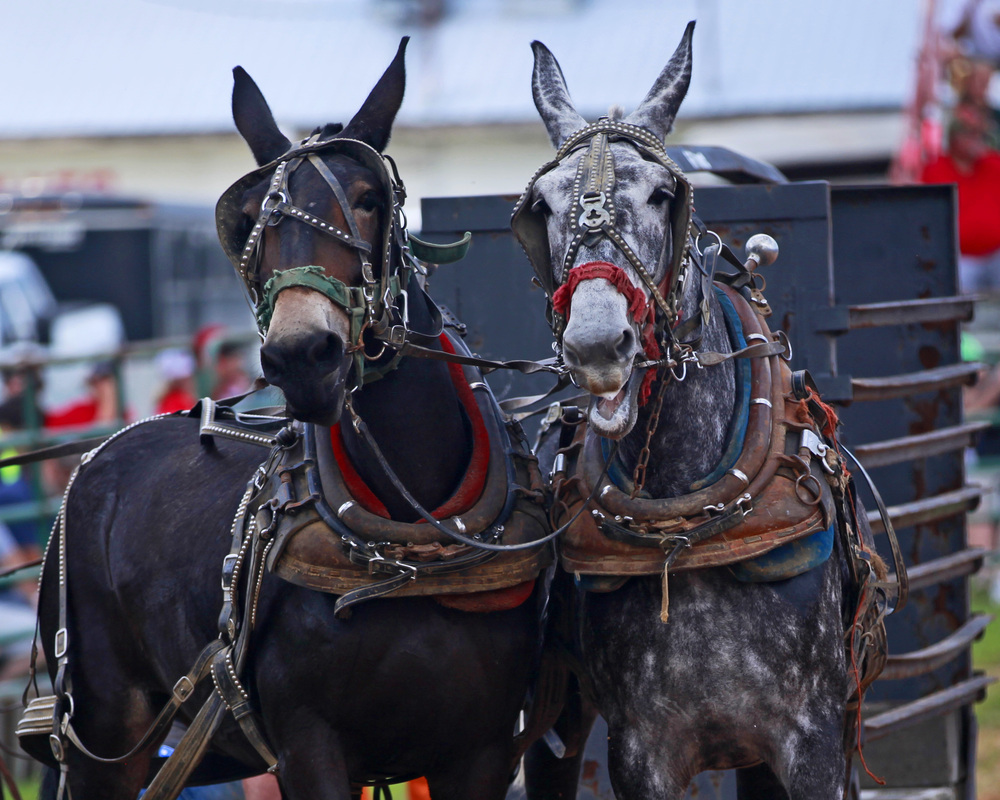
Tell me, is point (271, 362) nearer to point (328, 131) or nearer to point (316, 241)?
point (316, 241)

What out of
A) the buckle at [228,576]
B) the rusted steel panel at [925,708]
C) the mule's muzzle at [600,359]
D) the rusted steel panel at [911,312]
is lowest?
the rusted steel panel at [925,708]

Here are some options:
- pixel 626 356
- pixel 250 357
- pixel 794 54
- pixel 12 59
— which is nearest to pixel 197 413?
pixel 626 356

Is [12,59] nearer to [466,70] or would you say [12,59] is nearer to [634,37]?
[466,70]

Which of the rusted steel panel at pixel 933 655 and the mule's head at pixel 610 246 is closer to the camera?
the mule's head at pixel 610 246

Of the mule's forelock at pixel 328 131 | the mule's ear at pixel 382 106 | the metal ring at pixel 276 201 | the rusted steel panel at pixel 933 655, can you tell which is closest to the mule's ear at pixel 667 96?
the mule's ear at pixel 382 106

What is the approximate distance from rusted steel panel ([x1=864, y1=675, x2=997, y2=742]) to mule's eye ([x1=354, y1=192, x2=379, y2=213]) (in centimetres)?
230

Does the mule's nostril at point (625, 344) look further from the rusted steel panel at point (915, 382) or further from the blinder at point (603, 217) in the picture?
the rusted steel panel at point (915, 382)

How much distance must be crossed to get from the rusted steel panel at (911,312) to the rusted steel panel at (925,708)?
4.07 ft

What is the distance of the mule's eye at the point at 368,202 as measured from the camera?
10.1ft

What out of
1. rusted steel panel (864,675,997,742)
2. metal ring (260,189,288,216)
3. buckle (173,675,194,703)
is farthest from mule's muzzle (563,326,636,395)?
rusted steel panel (864,675,997,742)

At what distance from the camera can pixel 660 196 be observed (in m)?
2.96

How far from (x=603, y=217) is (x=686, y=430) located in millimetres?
544

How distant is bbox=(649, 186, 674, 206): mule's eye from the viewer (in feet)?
9.66

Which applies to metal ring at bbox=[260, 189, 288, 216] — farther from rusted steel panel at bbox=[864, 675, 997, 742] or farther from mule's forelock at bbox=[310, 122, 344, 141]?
rusted steel panel at bbox=[864, 675, 997, 742]
